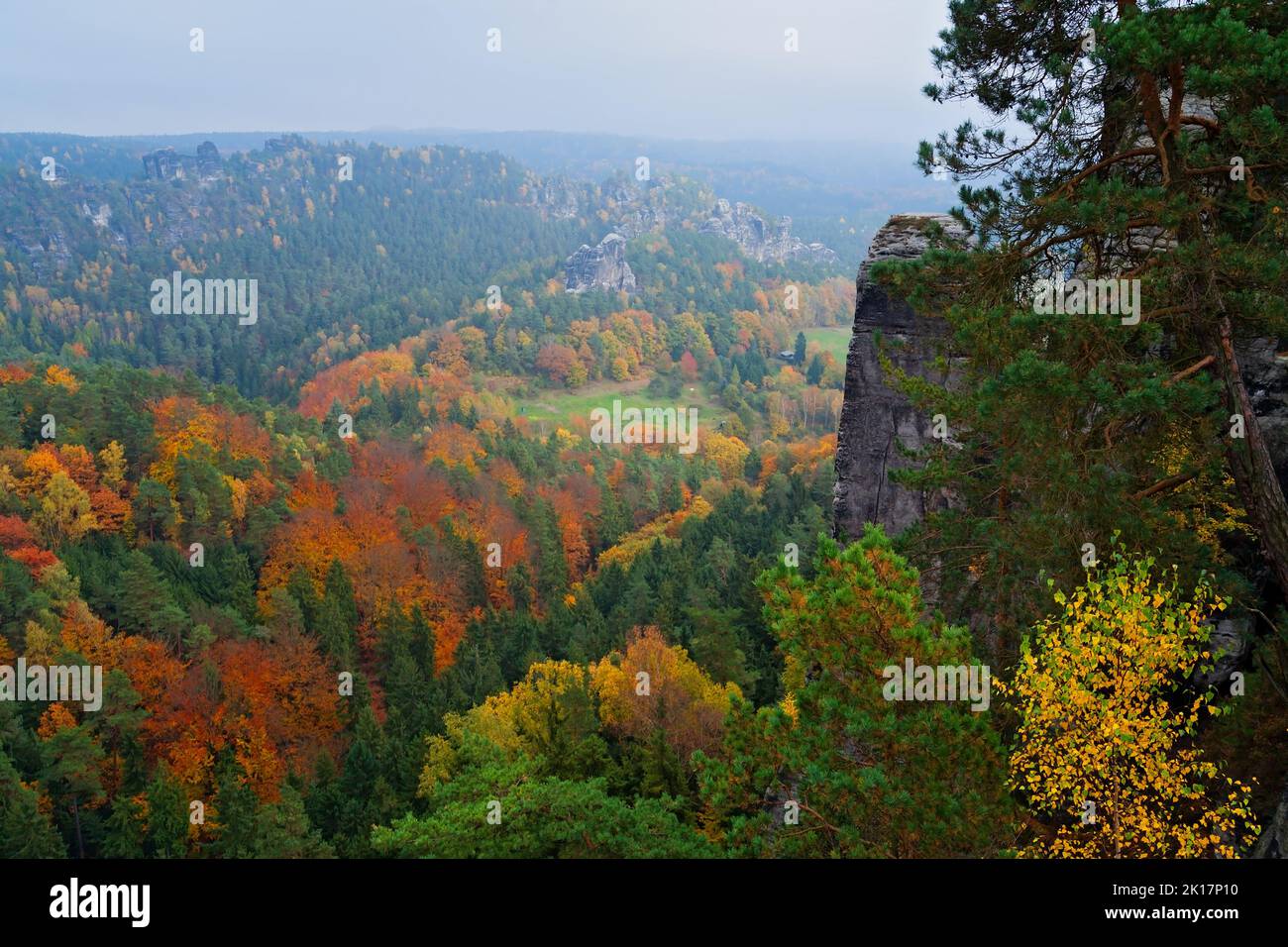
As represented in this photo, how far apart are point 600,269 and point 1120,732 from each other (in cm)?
18206

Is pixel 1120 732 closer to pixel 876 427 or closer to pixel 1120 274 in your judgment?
pixel 1120 274

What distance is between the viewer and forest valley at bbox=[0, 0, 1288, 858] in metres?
11.1

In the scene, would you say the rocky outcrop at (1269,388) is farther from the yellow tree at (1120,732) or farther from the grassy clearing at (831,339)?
the grassy clearing at (831,339)

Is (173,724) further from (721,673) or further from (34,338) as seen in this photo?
(34,338)

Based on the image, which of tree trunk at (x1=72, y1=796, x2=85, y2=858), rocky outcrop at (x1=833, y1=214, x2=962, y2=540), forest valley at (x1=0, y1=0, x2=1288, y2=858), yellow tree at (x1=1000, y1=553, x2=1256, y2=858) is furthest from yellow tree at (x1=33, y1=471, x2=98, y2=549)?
yellow tree at (x1=1000, y1=553, x2=1256, y2=858)

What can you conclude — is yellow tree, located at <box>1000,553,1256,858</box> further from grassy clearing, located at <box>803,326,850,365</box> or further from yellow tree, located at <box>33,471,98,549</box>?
grassy clearing, located at <box>803,326,850,365</box>

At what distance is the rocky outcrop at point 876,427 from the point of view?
20641 millimetres

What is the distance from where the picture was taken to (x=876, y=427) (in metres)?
21.2

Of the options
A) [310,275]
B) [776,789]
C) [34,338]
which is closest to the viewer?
[776,789]

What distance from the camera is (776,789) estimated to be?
1324cm

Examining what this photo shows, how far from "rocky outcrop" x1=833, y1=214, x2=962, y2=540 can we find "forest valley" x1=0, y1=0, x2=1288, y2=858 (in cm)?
89

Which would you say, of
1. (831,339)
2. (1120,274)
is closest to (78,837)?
(1120,274)
